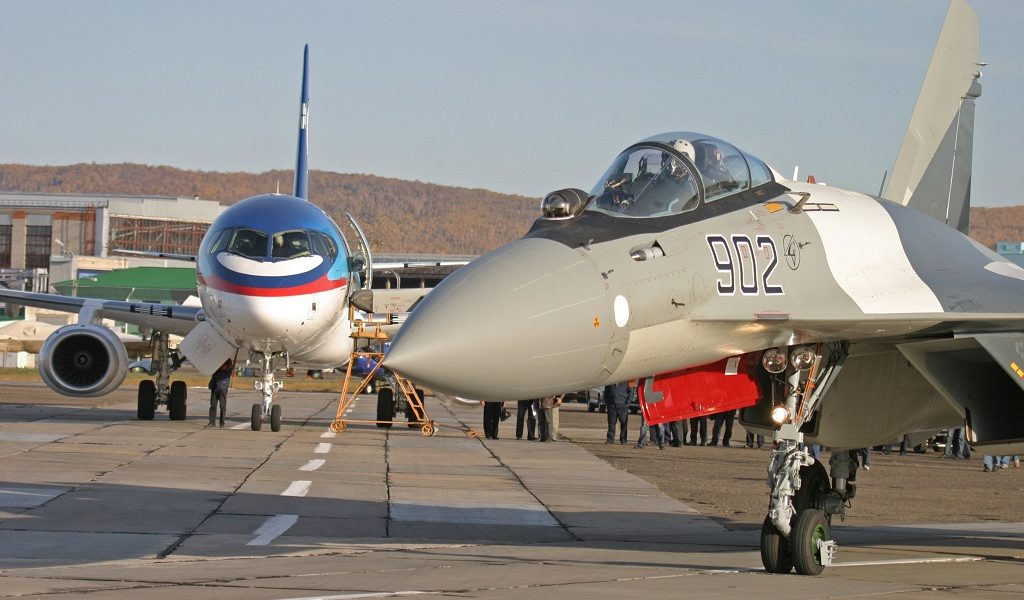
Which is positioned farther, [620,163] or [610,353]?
[620,163]

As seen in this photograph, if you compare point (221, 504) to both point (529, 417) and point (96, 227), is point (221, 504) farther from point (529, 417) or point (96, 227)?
point (96, 227)

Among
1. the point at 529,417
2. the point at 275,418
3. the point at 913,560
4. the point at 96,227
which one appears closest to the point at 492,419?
the point at 529,417

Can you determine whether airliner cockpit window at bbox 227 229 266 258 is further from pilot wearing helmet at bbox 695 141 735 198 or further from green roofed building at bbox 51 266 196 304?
green roofed building at bbox 51 266 196 304

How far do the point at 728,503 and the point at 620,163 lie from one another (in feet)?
24.0

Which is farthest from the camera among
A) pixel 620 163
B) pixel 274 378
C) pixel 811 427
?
pixel 274 378

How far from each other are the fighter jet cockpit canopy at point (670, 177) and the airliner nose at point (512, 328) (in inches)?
38.3

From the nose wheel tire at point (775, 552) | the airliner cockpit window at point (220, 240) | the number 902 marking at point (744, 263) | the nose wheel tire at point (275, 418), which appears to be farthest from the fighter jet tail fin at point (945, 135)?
the nose wheel tire at point (275, 418)

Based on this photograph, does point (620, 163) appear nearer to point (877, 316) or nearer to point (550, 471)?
point (877, 316)

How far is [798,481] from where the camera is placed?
31.9 ft

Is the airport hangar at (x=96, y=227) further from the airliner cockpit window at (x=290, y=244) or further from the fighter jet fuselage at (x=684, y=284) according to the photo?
the fighter jet fuselage at (x=684, y=284)

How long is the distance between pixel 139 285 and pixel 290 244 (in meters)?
74.9

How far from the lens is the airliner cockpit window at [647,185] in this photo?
372 inches

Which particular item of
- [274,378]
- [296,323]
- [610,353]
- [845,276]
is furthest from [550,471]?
[610,353]

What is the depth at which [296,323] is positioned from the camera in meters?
22.2
